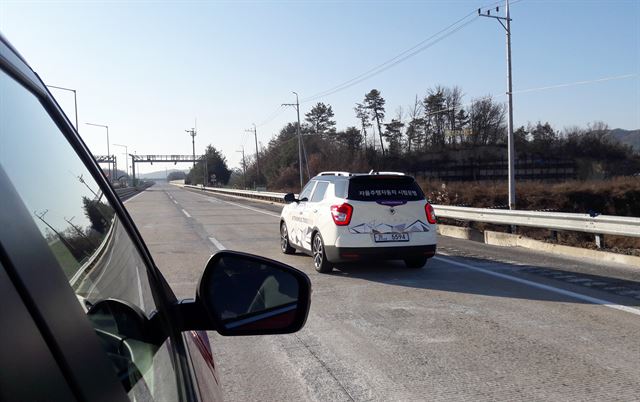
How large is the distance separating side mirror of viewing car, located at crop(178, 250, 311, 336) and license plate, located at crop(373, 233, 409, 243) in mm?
7133

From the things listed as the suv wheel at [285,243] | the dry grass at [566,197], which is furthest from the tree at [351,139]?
the suv wheel at [285,243]

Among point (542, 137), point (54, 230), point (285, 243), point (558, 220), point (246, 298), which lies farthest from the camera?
point (542, 137)

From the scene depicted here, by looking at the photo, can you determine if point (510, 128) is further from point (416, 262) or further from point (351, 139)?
point (351, 139)

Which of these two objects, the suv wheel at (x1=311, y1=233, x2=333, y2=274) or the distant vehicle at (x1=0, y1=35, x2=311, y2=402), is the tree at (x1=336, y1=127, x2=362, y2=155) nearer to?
the suv wheel at (x1=311, y1=233, x2=333, y2=274)

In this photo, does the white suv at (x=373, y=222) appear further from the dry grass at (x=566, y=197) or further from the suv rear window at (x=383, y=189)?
the dry grass at (x=566, y=197)

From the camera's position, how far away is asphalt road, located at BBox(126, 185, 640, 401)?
4.27 m

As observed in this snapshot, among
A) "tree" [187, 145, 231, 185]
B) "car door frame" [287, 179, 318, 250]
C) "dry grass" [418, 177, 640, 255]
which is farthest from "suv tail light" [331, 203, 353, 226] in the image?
"tree" [187, 145, 231, 185]

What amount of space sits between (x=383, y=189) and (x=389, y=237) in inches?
32.9

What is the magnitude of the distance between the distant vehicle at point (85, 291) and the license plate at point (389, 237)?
6.86 m

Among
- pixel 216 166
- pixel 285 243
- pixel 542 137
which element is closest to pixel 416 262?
pixel 285 243

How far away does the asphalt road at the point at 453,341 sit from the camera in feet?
14.0

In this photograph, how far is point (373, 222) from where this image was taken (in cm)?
928

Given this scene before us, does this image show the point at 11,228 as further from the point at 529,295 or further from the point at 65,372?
the point at 529,295

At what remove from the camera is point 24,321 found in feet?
3.07
